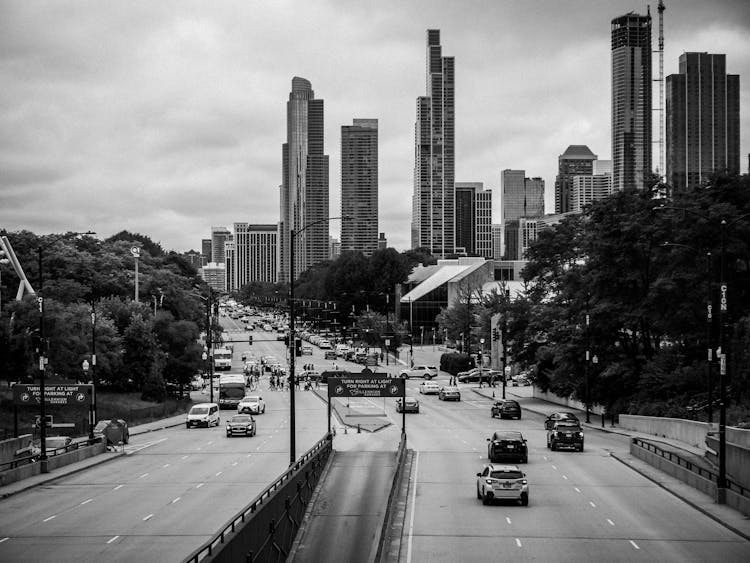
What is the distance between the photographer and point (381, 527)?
80.3 feet

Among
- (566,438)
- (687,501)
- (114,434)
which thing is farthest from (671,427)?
(114,434)

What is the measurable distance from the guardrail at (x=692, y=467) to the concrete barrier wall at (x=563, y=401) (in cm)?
2773

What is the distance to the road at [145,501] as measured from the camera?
25.2 meters

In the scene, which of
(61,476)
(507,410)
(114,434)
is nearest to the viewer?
(61,476)

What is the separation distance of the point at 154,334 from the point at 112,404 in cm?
1152

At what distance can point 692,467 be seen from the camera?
3872cm

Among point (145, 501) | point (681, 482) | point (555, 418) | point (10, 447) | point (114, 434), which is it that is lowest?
point (681, 482)

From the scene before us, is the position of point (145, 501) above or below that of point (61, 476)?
above

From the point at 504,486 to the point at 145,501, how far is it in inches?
456

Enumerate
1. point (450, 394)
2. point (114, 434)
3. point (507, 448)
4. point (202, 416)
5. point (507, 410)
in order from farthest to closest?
point (450, 394) < point (507, 410) < point (202, 416) < point (114, 434) < point (507, 448)

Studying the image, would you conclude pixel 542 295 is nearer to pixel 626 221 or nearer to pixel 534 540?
pixel 626 221

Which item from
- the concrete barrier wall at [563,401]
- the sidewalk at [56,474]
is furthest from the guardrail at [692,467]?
the concrete barrier wall at [563,401]

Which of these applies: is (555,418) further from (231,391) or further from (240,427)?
(231,391)

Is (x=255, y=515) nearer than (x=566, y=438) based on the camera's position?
Yes
